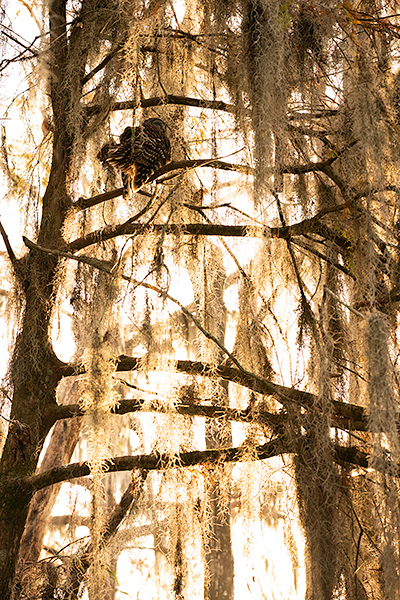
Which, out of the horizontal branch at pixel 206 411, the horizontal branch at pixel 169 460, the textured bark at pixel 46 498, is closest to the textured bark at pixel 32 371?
the horizontal branch at pixel 169 460

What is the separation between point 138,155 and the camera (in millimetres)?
1794

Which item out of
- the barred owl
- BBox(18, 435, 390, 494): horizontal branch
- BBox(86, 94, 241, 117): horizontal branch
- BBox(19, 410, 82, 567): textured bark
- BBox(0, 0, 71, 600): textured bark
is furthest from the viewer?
BBox(19, 410, 82, 567): textured bark

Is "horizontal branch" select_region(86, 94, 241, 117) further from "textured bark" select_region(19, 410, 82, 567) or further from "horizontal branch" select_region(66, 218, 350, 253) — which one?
"textured bark" select_region(19, 410, 82, 567)

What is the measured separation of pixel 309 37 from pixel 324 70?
0.11 m

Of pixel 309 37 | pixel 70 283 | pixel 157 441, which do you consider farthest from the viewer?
pixel 70 283

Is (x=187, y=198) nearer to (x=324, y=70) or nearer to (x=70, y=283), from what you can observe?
(x=70, y=283)

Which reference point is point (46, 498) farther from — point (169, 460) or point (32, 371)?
point (169, 460)

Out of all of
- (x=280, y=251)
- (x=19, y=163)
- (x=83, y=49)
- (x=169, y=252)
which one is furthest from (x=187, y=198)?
(x=19, y=163)

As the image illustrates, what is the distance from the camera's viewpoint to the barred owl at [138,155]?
180 cm

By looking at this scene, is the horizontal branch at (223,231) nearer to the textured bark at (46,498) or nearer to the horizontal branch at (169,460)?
the horizontal branch at (169,460)

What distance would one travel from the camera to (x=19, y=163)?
2.80 meters

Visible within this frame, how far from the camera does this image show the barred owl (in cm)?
180

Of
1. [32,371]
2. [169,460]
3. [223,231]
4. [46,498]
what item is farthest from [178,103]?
[46,498]

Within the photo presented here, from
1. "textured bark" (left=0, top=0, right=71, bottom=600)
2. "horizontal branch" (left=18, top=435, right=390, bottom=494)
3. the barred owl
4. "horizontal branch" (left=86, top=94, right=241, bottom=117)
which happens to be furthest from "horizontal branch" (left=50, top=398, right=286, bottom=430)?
"horizontal branch" (left=86, top=94, right=241, bottom=117)
